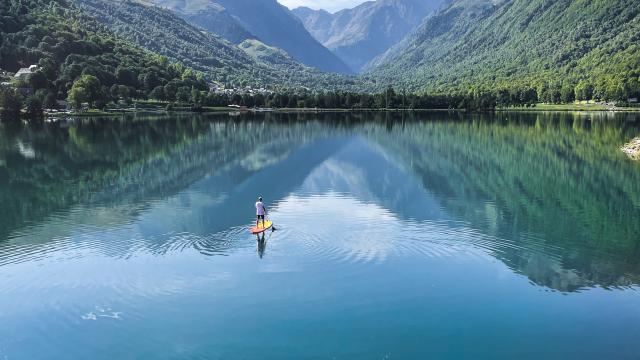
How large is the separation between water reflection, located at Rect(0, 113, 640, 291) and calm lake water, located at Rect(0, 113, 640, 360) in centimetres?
28

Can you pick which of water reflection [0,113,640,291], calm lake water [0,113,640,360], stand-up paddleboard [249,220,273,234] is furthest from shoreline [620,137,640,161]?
stand-up paddleboard [249,220,273,234]

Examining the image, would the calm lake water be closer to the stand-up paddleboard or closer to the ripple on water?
the ripple on water

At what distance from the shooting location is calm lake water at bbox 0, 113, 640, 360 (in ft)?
78.8

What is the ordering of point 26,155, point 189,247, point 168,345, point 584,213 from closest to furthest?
point 168,345, point 189,247, point 584,213, point 26,155

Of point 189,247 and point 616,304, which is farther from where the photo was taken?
point 189,247

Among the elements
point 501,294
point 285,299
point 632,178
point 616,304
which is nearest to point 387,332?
point 285,299

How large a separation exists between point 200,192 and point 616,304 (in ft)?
139

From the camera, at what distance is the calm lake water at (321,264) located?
2402 cm

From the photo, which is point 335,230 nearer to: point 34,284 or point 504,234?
point 504,234

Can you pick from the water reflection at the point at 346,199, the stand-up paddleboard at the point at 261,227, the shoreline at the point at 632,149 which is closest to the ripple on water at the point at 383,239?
the water reflection at the point at 346,199

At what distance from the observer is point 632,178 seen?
6650 centimetres

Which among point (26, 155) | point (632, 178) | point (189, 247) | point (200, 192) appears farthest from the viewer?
point (26, 155)

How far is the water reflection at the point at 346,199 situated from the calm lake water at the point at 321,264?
277 millimetres

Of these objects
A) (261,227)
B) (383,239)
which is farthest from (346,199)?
(261,227)
